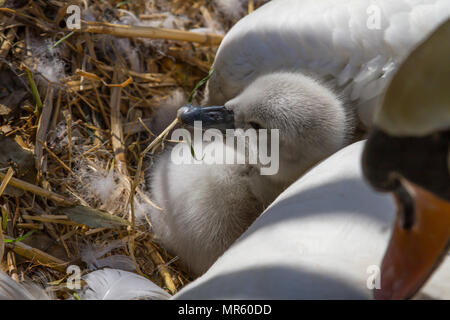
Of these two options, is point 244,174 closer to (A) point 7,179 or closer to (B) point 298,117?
(B) point 298,117

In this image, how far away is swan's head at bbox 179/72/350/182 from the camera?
156 centimetres

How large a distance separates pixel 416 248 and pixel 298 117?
0.77 meters

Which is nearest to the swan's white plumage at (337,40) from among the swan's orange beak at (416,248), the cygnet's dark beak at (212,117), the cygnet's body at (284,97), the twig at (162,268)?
the cygnet's body at (284,97)

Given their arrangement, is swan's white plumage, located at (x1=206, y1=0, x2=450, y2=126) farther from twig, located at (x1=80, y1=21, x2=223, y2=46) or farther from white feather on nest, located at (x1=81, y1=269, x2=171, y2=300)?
white feather on nest, located at (x1=81, y1=269, x2=171, y2=300)

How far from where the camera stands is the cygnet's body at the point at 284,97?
151 cm

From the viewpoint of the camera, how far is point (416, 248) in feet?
2.74

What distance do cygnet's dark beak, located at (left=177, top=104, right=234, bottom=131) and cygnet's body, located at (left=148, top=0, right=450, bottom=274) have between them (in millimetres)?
20

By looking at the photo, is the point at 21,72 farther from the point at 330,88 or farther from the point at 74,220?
the point at 330,88

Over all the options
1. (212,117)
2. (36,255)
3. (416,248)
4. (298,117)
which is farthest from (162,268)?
(416,248)

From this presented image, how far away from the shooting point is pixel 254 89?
64.5 inches

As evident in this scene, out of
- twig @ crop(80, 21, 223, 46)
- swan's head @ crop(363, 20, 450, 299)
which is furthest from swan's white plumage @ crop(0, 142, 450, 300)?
twig @ crop(80, 21, 223, 46)

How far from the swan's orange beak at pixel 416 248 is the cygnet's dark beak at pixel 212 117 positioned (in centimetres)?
85

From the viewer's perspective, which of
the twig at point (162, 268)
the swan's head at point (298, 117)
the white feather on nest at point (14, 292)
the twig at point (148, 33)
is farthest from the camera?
the twig at point (148, 33)

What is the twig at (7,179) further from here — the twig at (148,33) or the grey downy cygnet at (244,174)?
the twig at (148,33)
